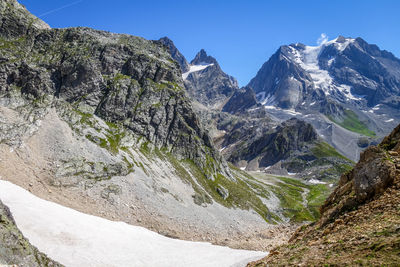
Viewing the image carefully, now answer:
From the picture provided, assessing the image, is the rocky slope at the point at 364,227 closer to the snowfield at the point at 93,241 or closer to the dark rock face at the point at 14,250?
the snowfield at the point at 93,241

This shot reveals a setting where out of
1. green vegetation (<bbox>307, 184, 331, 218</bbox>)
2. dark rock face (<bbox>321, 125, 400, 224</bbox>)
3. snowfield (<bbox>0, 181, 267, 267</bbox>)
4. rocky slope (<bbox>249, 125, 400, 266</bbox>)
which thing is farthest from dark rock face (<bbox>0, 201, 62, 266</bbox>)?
green vegetation (<bbox>307, 184, 331, 218</bbox>)

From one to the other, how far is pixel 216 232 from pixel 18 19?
325 feet

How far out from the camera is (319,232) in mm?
19062

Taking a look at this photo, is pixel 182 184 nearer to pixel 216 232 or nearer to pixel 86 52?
pixel 216 232

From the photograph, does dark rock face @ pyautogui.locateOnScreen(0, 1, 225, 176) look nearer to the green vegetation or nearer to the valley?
the valley

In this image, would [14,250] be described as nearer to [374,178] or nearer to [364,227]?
[364,227]

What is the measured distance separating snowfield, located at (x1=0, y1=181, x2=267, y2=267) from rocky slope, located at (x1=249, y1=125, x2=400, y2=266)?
47.0ft

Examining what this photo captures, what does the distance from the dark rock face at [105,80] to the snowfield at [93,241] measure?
1762 inches

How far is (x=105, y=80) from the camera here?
89.4m

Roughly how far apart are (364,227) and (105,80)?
89.8 meters

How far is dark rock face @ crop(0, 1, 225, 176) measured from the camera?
77.2m

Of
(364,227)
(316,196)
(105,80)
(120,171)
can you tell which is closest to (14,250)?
(364,227)

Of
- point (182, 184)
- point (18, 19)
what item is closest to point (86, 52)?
point (18, 19)

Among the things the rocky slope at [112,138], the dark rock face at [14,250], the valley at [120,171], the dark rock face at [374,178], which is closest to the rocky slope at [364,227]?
the dark rock face at [374,178]
